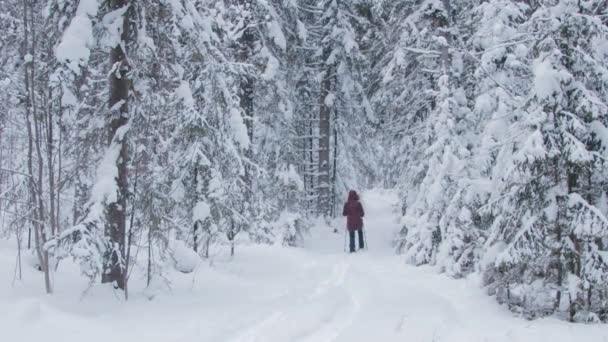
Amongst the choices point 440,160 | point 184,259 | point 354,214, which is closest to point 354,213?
point 354,214

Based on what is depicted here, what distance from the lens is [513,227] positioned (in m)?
8.34

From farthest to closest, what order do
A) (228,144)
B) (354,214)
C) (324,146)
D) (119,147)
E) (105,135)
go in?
(324,146) → (354,214) → (228,144) → (105,135) → (119,147)

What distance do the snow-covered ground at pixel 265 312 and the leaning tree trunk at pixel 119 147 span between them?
0.38 meters

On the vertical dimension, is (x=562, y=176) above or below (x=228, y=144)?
below

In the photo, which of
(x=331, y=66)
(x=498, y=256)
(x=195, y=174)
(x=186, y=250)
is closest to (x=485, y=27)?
(x=498, y=256)

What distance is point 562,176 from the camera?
785 cm

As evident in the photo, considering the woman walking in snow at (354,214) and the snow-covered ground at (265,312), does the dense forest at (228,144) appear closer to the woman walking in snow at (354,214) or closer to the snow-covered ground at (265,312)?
the snow-covered ground at (265,312)

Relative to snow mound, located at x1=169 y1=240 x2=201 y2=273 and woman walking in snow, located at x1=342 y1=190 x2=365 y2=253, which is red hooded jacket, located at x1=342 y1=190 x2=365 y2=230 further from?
snow mound, located at x1=169 y1=240 x2=201 y2=273

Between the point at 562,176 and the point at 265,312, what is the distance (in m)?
4.98

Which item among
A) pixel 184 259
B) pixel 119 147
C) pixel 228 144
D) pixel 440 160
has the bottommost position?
pixel 184 259

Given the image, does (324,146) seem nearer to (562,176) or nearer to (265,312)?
(562,176)

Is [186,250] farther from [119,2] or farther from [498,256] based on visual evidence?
[498,256]

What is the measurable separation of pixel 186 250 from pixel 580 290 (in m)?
6.65

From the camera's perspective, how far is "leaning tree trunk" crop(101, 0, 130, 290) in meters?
7.76
